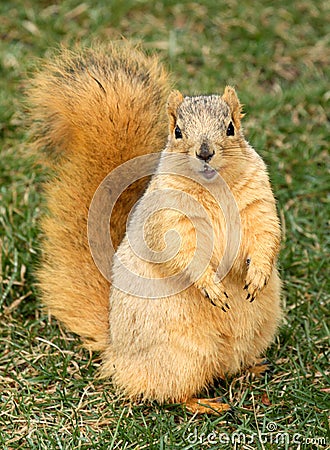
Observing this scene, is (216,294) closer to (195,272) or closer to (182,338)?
(195,272)

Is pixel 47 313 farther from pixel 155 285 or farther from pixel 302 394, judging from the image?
pixel 302 394

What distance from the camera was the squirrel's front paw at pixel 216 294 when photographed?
9.06ft

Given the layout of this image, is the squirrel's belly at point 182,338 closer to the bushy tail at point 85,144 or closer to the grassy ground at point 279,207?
the grassy ground at point 279,207

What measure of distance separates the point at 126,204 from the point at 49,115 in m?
0.52

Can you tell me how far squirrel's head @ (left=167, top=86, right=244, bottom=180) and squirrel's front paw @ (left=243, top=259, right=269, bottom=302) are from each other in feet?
1.31

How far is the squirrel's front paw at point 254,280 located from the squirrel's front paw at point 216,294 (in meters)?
0.10

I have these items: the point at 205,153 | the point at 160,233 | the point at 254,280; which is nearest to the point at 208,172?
the point at 205,153

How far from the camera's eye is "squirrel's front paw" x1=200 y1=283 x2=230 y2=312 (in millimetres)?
2762

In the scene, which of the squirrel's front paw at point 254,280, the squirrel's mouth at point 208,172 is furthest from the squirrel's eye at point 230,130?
the squirrel's front paw at point 254,280

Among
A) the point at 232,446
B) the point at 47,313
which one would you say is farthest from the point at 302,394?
the point at 47,313

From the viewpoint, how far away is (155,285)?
2863mm

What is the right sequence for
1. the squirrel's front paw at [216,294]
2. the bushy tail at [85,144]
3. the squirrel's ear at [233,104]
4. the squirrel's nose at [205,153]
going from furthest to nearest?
the bushy tail at [85,144], the squirrel's ear at [233,104], the squirrel's front paw at [216,294], the squirrel's nose at [205,153]

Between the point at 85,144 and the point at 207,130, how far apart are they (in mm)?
745

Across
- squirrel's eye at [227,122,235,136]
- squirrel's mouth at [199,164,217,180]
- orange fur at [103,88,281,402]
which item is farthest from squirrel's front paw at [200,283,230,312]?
squirrel's eye at [227,122,235,136]
